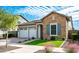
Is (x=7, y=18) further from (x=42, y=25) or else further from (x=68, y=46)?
(x=68, y=46)

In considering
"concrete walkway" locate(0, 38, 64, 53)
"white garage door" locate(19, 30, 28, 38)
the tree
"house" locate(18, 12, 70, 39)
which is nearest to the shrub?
"concrete walkway" locate(0, 38, 64, 53)

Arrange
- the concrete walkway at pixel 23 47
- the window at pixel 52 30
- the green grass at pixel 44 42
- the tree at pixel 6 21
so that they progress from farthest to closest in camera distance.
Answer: the window at pixel 52 30
the green grass at pixel 44 42
the concrete walkway at pixel 23 47
the tree at pixel 6 21

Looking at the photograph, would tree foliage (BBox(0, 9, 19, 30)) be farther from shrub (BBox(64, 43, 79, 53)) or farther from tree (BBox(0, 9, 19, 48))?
shrub (BBox(64, 43, 79, 53))

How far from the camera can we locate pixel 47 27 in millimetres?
4656

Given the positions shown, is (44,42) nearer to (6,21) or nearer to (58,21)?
(58,21)

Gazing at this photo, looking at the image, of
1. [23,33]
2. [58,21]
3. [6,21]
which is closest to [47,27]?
[58,21]

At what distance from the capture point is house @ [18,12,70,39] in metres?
4.57

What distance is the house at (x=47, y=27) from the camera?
180 inches

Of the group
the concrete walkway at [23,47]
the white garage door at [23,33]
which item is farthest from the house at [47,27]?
the concrete walkway at [23,47]

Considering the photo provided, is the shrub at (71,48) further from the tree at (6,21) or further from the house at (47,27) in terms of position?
the tree at (6,21)

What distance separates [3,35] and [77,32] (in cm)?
174

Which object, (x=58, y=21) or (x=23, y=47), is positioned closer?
(x=23, y=47)


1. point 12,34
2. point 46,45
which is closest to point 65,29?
point 46,45
